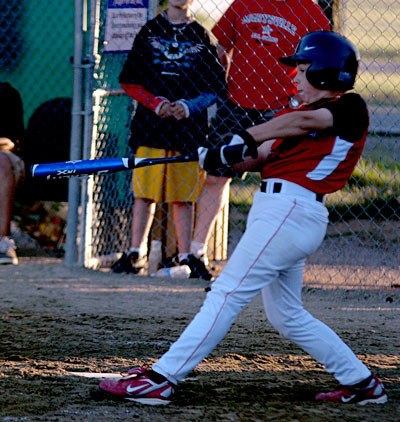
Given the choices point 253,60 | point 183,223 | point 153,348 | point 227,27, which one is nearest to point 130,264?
point 183,223

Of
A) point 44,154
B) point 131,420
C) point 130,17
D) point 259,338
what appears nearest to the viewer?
point 131,420

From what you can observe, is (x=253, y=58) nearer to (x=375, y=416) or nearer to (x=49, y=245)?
(x=49, y=245)

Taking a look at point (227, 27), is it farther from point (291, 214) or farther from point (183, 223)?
point (291, 214)

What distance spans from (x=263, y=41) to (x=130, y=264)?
1.97 meters

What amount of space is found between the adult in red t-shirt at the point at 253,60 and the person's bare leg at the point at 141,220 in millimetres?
390

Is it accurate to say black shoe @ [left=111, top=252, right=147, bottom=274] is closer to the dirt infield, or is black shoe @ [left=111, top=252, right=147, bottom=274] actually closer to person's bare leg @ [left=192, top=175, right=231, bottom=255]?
the dirt infield

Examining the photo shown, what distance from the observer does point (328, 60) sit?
4.48 meters

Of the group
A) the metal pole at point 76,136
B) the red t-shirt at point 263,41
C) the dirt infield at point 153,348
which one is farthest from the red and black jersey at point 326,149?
the metal pole at point 76,136

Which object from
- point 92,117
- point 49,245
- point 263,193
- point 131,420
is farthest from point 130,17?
point 131,420

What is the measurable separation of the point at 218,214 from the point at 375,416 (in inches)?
144

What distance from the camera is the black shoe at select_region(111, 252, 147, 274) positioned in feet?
26.5

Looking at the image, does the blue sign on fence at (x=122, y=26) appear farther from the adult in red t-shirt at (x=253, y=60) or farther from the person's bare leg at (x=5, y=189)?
the person's bare leg at (x=5, y=189)

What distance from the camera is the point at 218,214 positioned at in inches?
312

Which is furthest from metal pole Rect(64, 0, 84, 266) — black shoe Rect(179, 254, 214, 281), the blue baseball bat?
the blue baseball bat
